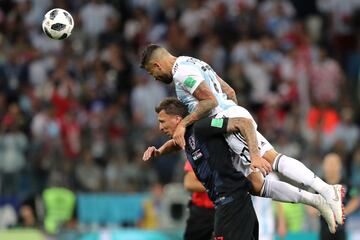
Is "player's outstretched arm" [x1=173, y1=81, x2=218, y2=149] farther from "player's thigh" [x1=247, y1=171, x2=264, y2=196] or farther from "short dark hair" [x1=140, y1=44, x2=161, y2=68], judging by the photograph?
"player's thigh" [x1=247, y1=171, x2=264, y2=196]

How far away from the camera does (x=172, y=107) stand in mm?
9797

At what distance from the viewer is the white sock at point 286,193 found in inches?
382

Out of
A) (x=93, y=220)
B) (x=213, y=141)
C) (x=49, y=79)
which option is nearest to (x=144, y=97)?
(x=49, y=79)

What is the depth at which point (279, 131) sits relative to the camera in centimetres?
1914

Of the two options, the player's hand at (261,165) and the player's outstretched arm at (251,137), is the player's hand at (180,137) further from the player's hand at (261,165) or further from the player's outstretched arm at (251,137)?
the player's hand at (261,165)

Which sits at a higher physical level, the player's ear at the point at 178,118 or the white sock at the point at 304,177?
the player's ear at the point at 178,118

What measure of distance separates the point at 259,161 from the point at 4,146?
10262mm

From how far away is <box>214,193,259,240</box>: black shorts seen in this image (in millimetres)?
9320

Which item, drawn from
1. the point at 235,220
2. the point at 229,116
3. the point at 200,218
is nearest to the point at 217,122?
the point at 229,116

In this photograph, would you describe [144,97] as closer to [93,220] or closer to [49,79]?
[49,79]

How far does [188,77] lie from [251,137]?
861 millimetres

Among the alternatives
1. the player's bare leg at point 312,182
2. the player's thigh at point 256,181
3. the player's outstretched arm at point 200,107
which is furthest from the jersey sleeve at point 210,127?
the player's bare leg at point 312,182

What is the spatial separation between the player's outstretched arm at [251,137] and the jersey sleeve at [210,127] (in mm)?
59

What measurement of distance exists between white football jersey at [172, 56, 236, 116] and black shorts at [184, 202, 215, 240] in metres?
1.71
